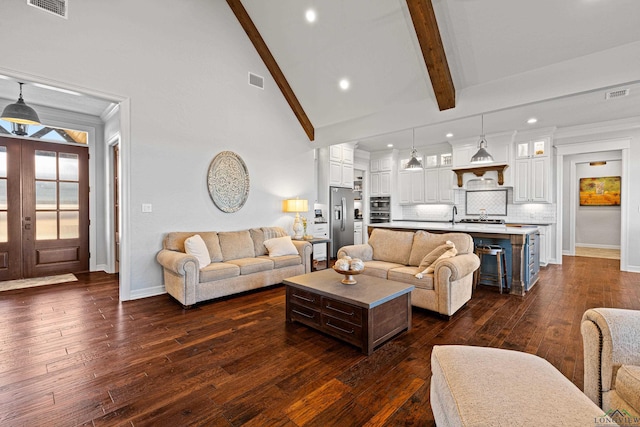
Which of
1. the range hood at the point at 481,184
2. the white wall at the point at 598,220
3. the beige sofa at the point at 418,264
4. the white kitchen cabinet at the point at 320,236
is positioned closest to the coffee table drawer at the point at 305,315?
the beige sofa at the point at 418,264

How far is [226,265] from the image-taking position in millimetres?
4004

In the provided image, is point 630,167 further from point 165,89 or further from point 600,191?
point 165,89

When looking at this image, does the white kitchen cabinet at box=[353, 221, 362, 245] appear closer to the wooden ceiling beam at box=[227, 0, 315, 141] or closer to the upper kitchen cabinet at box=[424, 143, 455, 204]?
the upper kitchen cabinet at box=[424, 143, 455, 204]

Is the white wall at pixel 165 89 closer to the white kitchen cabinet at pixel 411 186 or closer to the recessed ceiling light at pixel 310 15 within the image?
the recessed ceiling light at pixel 310 15

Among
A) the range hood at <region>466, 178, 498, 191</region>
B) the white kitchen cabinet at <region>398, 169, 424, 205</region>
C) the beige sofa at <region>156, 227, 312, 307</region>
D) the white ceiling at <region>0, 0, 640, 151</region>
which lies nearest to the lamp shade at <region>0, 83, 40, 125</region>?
the white ceiling at <region>0, 0, 640, 151</region>

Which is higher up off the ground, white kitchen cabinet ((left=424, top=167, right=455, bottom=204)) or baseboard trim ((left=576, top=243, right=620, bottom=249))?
white kitchen cabinet ((left=424, top=167, right=455, bottom=204))

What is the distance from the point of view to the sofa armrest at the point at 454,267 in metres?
3.14

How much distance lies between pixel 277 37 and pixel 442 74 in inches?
111

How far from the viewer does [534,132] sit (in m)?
6.39

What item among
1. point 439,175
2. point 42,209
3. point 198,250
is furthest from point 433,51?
point 42,209

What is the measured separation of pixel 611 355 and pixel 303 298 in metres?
2.20

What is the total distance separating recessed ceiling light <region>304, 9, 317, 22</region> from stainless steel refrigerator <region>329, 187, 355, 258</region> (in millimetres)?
3381

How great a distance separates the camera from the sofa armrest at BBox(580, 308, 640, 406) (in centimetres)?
138

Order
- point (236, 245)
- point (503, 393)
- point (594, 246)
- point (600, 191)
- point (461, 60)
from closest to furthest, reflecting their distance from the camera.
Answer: point (503, 393) < point (461, 60) < point (236, 245) < point (600, 191) < point (594, 246)
